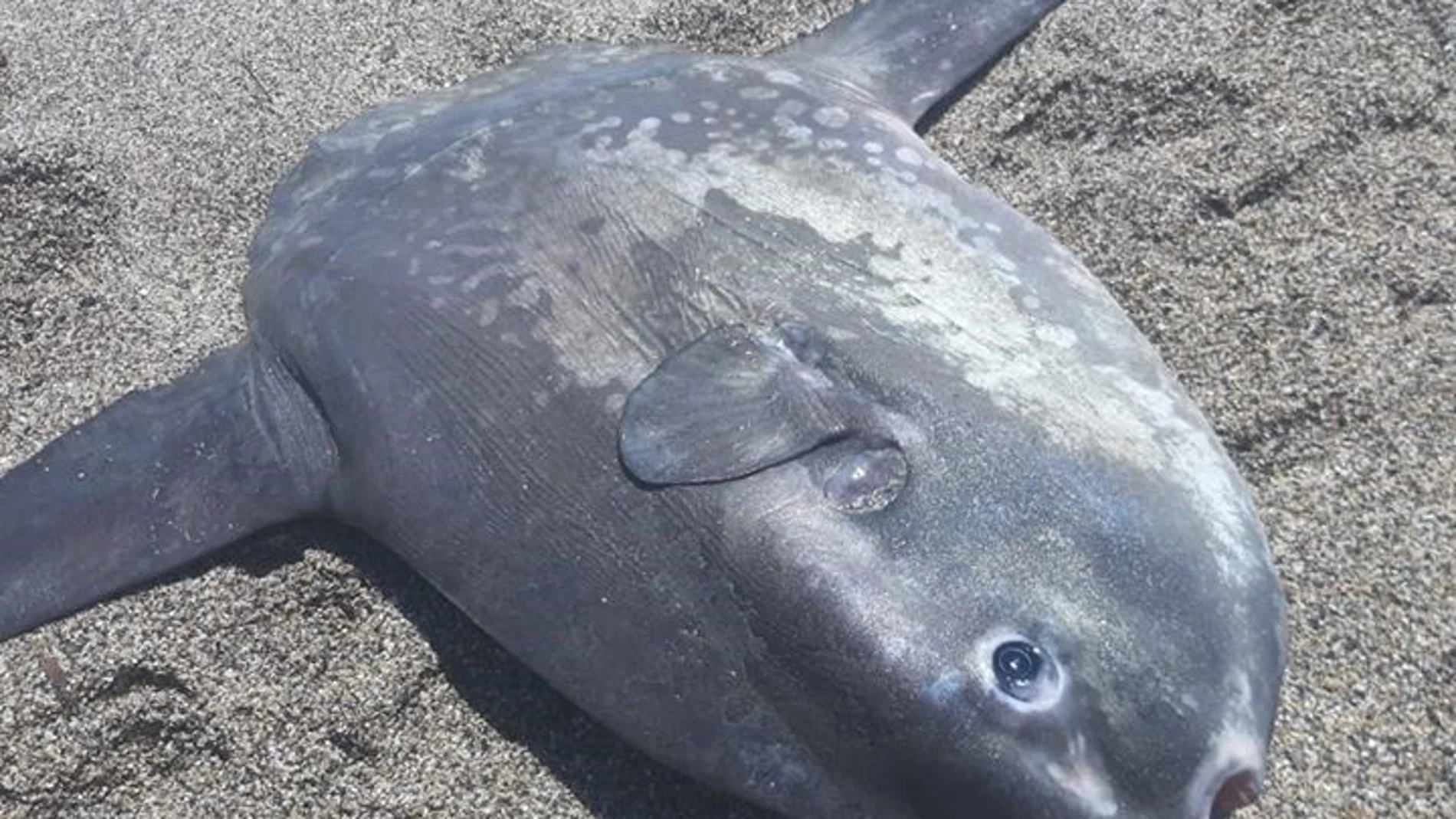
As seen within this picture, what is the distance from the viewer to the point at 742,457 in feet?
8.49

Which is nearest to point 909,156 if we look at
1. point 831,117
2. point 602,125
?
point 831,117

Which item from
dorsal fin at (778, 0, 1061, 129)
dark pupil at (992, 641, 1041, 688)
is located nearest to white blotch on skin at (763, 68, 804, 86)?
dorsal fin at (778, 0, 1061, 129)

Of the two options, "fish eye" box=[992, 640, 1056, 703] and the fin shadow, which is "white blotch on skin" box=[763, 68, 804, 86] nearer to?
the fin shadow

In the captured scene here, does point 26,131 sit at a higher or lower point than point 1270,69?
lower

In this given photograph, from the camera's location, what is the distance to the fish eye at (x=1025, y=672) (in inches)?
90.5

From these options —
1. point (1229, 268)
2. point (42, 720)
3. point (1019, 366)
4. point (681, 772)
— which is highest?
point (1019, 366)

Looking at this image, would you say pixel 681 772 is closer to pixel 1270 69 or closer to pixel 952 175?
pixel 952 175

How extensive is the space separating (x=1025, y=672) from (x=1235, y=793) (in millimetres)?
349

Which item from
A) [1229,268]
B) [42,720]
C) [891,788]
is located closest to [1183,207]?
[1229,268]

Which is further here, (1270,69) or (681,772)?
(1270,69)

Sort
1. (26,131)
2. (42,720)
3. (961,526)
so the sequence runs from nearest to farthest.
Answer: (961,526)
(42,720)
(26,131)

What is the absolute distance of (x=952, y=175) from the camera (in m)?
3.23

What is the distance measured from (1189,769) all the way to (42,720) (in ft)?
6.42

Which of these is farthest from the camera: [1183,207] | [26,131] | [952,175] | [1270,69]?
[26,131]
